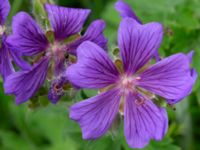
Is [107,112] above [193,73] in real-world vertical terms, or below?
below

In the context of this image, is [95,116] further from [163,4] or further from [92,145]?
[163,4]

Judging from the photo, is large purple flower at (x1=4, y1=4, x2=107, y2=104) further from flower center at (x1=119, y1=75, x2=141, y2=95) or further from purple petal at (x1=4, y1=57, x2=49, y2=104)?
flower center at (x1=119, y1=75, x2=141, y2=95)

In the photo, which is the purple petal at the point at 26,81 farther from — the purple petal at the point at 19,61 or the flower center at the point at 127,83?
the flower center at the point at 127,83

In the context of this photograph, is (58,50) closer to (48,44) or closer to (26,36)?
(48,44)

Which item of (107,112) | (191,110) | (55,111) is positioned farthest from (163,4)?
(107,112)

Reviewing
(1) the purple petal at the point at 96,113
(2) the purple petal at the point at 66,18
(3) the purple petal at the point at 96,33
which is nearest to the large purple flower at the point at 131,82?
(1) the purple petal at the point at 96,113

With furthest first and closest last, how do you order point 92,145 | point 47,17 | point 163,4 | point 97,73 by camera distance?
1. point 163,4
2. point 92,145
3. point 47,17
4. point 97,73

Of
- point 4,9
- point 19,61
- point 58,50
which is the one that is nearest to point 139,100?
point 58,50
